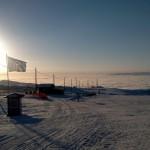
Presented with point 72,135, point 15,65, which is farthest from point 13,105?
point 15,65

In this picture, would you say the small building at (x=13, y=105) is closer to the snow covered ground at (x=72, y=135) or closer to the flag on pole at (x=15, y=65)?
the snow covered ground at (x=72, y=135)

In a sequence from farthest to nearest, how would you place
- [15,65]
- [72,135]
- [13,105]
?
[15,65] → [13,105] → [72,135]

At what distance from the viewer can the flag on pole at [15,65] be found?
38750 mm

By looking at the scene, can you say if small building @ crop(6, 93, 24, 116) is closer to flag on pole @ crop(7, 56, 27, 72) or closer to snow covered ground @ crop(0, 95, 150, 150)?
snow covered ground @ crop(0, 95, 150, 150)

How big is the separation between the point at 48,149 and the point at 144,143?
184 inches

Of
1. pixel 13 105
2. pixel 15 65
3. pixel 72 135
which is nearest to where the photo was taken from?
pixel 72 135

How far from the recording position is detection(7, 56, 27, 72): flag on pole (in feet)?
127

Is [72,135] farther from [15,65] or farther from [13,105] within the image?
[15,65]

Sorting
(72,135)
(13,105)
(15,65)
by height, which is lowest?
(72,135)

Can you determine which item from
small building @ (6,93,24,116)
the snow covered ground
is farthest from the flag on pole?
the snow covered ground

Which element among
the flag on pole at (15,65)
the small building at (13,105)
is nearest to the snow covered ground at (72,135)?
the small building at (13,105)

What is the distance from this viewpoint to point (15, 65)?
39156mm

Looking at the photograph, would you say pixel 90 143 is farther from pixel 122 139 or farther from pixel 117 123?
→ pixel 117 123

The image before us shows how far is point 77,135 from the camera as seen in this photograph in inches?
667
